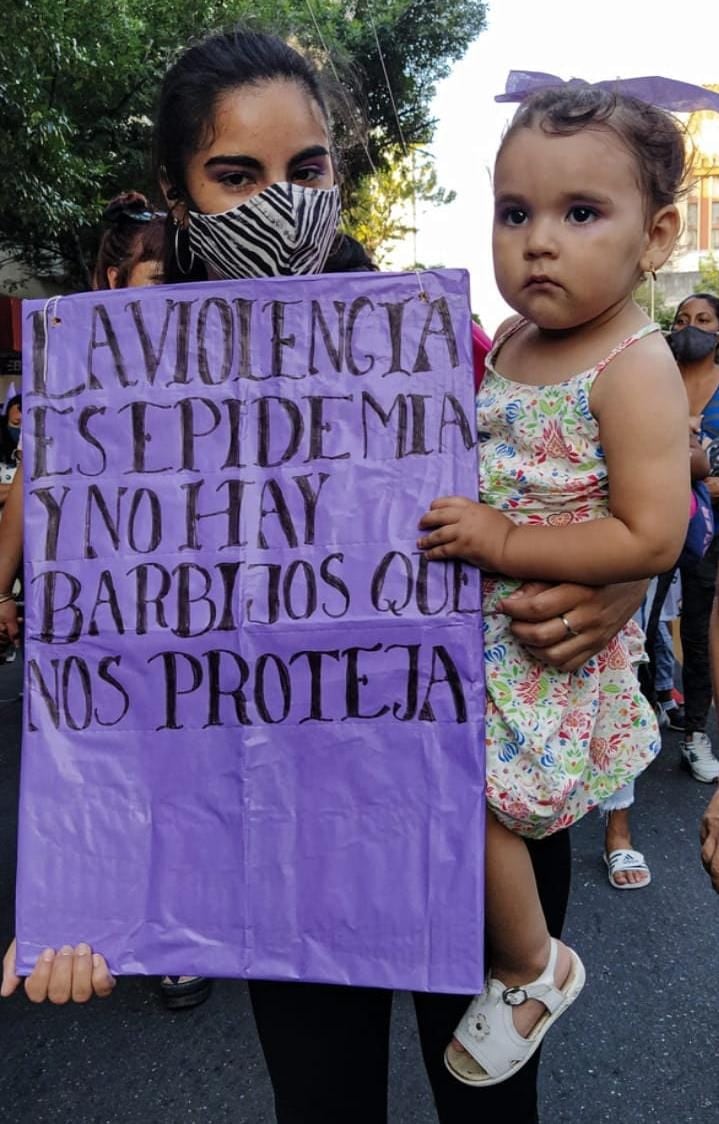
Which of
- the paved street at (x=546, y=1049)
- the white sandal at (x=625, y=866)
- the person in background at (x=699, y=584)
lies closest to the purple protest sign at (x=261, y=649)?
the paved street at (x=546, y=1049)

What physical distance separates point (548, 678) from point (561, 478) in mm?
258

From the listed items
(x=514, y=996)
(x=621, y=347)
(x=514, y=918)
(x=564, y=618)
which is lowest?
(x=514, y=996)

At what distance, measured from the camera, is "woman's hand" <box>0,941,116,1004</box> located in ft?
3.88

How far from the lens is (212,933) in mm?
1213

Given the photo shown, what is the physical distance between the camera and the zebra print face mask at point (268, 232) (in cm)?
134

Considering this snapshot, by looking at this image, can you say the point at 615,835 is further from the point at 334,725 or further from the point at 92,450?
the point at 92,450

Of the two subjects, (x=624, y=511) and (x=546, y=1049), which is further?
(x=546, y=1049)

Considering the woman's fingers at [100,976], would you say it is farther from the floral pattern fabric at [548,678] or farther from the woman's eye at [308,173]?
the woman's eye at [308,173]

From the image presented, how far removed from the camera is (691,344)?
13.0 ft

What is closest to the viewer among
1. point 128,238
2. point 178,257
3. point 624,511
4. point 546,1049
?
point 624,511

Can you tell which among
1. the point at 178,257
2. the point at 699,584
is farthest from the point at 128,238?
the point at 699,584

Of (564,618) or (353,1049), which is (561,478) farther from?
(353,1049)

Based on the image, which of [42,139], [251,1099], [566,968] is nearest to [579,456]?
[566,968]

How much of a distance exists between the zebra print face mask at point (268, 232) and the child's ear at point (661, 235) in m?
0.47
